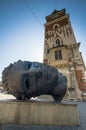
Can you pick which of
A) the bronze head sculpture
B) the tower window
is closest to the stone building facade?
the tower window

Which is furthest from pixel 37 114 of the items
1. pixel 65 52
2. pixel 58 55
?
pixel 58 55

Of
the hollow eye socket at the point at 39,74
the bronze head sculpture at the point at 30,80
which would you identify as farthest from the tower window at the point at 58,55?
the hollow eye socket at the point at 39,74

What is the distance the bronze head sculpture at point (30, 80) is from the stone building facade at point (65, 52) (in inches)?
302

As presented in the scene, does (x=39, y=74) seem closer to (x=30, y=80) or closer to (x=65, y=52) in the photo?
(x=30, y=80)

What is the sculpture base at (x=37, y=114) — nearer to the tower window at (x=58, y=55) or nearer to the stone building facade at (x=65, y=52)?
the stone building facade at (x=65, y=52)

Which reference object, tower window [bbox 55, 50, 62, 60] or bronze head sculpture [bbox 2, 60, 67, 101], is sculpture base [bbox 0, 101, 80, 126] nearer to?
bronze head sculpture [bbox 2, 60, 67, 101]

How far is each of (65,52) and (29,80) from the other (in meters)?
9.48

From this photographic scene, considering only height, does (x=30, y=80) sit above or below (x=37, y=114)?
above

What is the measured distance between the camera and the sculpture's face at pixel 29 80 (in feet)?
8.66

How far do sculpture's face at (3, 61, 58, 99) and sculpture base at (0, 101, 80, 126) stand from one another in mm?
435

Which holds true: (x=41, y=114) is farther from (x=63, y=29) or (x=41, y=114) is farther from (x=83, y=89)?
(x=63, y=29)

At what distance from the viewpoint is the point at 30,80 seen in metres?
2.73

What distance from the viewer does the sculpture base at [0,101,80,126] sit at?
2228mm

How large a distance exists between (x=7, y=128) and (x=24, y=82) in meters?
1.11
